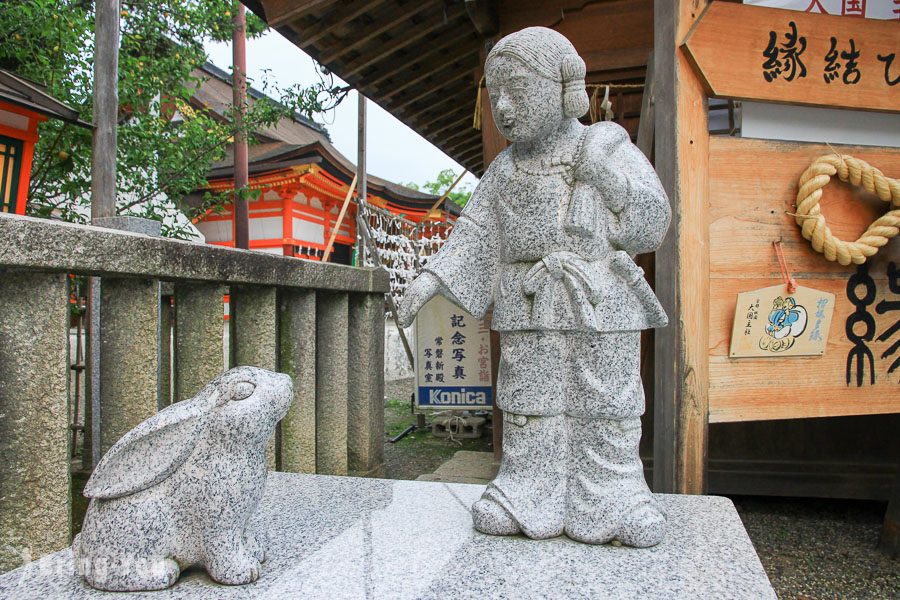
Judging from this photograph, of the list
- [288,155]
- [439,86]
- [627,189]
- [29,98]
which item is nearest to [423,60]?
[439,86]

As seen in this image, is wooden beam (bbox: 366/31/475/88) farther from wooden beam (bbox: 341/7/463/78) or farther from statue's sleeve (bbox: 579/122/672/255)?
statue's sleeve (bbox: 579/122/672/255)

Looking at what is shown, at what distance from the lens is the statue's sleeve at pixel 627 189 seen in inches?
81.8

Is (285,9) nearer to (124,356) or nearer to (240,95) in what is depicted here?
(124,356)

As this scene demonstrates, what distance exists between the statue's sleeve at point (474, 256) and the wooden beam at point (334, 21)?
8.05ft

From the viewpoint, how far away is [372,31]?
444 centimetres

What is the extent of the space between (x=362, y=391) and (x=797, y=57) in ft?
10.5

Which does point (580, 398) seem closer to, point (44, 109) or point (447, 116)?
point (44, 109)

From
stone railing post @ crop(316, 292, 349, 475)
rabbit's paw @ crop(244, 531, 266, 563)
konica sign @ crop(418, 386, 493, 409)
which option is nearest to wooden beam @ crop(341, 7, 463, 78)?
stone railing post @ crop(316, 292, 349, 475)

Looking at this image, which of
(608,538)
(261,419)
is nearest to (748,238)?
(608,538)

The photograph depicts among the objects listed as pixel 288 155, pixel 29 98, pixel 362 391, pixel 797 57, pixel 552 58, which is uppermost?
pixel 288 155

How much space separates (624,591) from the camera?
5.62 ft

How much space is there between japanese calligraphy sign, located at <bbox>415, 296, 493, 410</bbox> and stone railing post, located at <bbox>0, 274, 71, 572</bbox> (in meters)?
3.77

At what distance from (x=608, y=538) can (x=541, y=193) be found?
1.25 metres

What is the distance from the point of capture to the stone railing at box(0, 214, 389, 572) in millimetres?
1904
